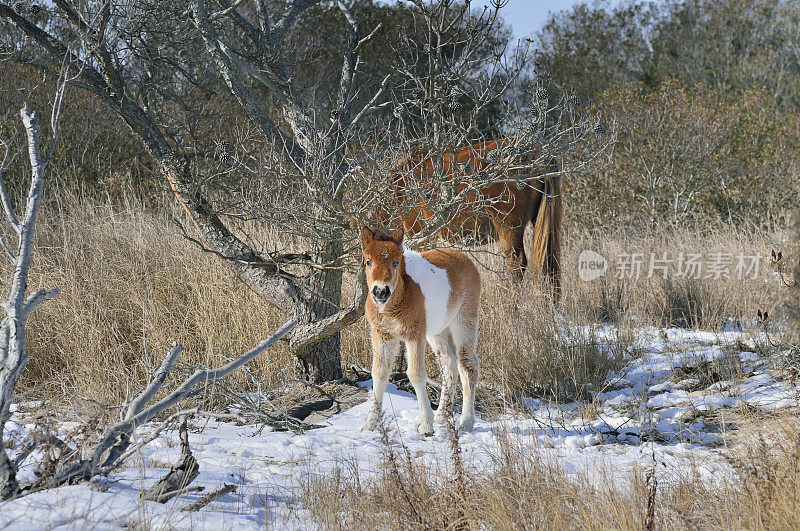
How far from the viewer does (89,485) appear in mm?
3154

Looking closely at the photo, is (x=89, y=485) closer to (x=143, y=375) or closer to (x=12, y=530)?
(x=12, y=530)

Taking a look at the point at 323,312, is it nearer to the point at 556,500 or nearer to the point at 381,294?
the point at 381,294

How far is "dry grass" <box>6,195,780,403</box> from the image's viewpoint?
18.8ft

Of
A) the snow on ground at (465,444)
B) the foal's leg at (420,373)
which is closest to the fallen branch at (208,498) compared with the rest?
the snow on ground at (465,444)

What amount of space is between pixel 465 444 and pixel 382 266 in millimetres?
1131

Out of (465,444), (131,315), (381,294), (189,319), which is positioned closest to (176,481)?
(381,294)

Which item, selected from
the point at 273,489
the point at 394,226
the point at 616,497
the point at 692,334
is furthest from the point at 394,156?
the point at 692,334

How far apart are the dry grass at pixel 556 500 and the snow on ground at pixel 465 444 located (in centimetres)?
16

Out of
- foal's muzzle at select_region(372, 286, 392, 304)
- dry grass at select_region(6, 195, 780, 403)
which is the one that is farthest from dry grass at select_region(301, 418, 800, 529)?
dry grass at select_region(6, 195, 780, 403)

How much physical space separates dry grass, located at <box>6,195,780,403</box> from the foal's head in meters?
1.33

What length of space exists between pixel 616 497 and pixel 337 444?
1.85 meters

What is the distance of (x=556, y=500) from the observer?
2.96m

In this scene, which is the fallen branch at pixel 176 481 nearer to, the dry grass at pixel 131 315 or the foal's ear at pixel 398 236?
the foal's ear at pixel 398 236

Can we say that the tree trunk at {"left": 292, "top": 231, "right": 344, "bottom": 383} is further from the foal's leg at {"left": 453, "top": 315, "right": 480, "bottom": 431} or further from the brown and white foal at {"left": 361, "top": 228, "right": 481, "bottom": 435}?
the foal's leg at {"left": 453, "top": 315, "right": 480, "bottom": 431}
